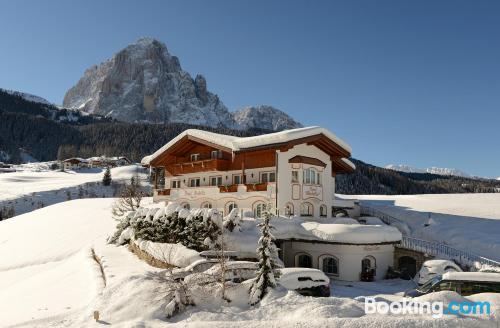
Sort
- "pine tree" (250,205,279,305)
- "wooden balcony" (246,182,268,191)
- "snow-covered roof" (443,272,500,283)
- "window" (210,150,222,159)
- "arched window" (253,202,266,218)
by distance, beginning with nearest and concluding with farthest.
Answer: "pine tree" (250,205,279,305)
"snow-covered roof" (443,272,500,283)
"wooden balcony" (246,182,268,191)
"arched window" (253,202,266,218)
"window" (210,150,222,159)

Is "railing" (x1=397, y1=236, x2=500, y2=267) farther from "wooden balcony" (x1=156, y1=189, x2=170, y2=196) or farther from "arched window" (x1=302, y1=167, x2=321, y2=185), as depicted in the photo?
"wooden balcony" (x1=156, y1=189, x2=170, y2=196)

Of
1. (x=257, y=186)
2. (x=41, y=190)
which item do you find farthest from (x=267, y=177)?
(x=41, y=190)

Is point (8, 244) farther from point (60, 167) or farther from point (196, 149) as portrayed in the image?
point (60, 167)

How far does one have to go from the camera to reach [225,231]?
76.2 feet

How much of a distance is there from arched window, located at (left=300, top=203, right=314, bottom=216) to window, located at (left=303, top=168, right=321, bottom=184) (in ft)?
5.88

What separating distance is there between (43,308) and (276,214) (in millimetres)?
15662

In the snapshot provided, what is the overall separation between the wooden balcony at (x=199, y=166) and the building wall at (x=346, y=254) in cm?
954

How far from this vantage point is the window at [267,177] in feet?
96.7

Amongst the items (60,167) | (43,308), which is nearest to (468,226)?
(43,308)

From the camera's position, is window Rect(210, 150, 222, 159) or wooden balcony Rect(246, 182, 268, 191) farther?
window Rect(210, 150, 222, 159)

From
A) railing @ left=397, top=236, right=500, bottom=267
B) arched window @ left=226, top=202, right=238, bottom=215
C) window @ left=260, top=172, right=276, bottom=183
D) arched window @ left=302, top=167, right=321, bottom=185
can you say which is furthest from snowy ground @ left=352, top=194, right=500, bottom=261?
arched window @ left=226, top=202, right=238, bottom=215

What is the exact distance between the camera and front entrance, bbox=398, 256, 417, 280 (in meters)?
25.3

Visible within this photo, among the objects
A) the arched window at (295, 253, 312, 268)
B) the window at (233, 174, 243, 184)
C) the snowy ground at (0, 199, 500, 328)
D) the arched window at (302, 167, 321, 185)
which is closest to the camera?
the snowy ground at (0, 199, 500, 328)

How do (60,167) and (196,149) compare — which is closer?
(196,149)
